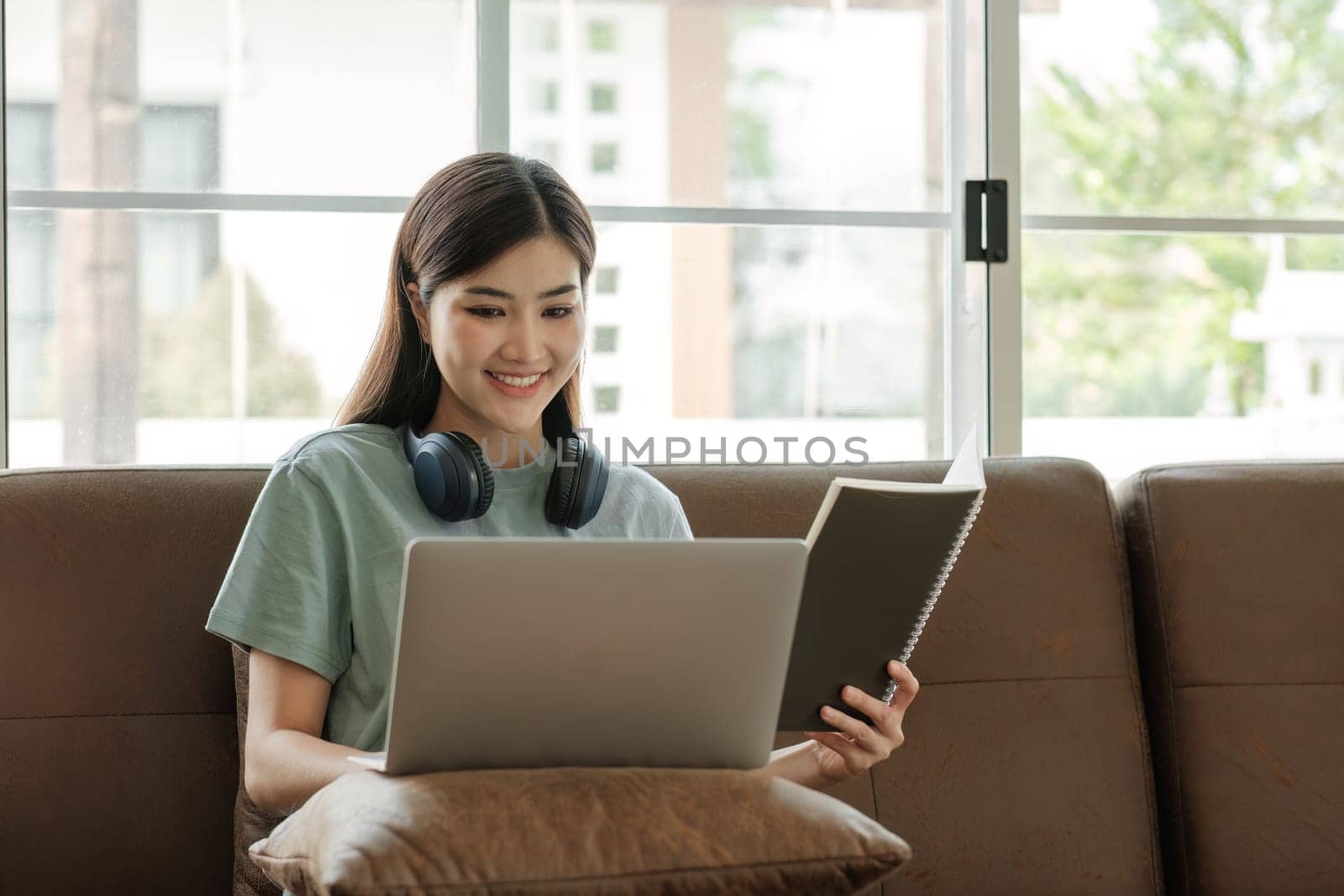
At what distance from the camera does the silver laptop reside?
0.81 m

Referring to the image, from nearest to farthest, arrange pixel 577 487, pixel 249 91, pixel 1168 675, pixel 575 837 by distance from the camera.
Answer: pixel 575 837, pixel 577 487, pixel 1168 675, pixel 249 91

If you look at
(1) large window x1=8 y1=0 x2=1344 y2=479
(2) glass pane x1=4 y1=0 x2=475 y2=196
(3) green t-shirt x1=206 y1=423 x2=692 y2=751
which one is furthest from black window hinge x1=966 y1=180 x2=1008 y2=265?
(3) green t-shirt x1=206 y1=423 x2=692 y2=751

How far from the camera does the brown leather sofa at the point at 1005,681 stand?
1411 millimetres

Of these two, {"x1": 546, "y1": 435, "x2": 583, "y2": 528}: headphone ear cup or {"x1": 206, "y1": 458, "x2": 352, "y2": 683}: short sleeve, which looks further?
{"x1": 546, "y1": 435, "x2": 583, "y2": 528}: headphone ear cup

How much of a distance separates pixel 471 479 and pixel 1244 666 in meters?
1.01

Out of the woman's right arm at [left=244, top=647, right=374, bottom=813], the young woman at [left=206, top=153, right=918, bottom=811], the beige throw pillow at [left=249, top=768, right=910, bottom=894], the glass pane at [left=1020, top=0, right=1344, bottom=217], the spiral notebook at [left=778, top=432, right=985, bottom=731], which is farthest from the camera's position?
the glass pane at [left=1020, top=0, right=1344, bottom=217]

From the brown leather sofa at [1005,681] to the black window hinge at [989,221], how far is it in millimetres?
774

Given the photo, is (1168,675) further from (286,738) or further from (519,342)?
(286,738)

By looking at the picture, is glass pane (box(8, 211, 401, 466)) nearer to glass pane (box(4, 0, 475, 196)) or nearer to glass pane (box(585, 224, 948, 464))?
glass pane (box(4, 0, 475, 196))

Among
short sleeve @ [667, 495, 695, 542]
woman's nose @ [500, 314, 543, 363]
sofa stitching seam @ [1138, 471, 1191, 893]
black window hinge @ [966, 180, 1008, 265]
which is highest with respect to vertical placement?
black window hinge @ [966, 180, 1008, 265]

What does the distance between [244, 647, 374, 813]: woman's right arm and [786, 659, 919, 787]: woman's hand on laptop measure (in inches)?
16.9

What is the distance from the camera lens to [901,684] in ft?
3.83

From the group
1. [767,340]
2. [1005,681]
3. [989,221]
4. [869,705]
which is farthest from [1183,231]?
[869,705]

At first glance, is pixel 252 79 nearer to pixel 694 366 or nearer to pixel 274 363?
pixel 274 363
